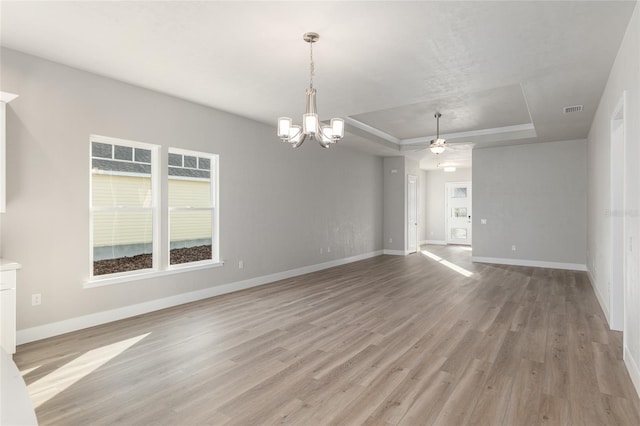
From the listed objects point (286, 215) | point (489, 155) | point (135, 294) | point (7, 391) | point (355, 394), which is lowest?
point (355, 394)

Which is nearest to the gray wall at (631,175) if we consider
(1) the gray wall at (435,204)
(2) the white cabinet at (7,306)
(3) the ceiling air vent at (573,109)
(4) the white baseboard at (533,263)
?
(3) the ceiling air vent at (573,109)

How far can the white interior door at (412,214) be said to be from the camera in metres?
10.7

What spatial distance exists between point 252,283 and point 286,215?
149 centimetres

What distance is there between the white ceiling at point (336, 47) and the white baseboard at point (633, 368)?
2.76 m

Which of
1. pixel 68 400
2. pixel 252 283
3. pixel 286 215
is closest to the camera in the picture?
pixel 68 400

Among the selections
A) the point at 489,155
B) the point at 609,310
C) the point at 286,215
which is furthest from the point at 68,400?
the point at 489,155

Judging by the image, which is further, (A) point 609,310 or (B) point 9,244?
(A) point 609,310

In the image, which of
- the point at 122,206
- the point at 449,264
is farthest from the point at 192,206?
the point at 449,264

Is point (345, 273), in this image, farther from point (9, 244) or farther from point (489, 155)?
point (9, 244)

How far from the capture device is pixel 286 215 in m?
6.84

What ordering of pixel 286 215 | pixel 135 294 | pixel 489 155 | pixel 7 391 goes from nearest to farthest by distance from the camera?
1. pixel 7 391
2. pixel 135 294
3. pixel 286 215
4. pixel 489 155

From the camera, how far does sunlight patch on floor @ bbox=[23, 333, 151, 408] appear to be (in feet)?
8.34

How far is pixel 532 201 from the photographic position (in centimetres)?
818

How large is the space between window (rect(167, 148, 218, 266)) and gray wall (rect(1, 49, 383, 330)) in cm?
17
